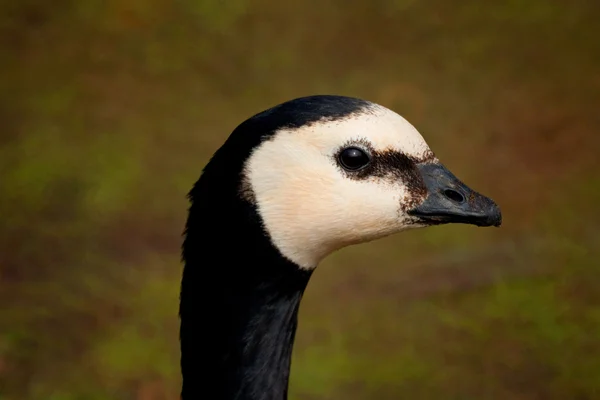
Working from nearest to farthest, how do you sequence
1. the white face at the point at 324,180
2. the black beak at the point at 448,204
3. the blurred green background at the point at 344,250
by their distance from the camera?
1. the white face at the point at 324,180
2. the black beak at the point at 448,204
3. the blurred green background at the point at 344,250

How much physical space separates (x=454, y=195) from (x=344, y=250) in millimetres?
3552

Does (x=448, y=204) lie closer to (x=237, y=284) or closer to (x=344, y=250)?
(x=237, y=284)

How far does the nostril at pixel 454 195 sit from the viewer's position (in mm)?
2375

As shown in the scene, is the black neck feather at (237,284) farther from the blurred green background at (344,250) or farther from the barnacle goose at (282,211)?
the blurred green background at (344,250)

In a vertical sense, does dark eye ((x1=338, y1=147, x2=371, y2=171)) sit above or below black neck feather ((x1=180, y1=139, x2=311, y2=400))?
above

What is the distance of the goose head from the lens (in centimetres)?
225

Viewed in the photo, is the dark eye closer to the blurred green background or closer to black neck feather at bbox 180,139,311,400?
black neck feather at bbox 180,139,311,400

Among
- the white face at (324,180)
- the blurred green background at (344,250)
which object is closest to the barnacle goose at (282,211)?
the white face at (324,180)

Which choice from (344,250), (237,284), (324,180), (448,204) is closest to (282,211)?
(324,180)

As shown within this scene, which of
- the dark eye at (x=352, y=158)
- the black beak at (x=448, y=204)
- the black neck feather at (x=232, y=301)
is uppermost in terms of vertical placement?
the dark eye at (x=352, y=158)

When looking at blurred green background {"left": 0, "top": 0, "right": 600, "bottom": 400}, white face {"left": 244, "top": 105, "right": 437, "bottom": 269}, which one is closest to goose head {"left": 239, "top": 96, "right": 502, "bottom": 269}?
white face {"left": 244, "top": 105, "right": 437, "bottom": 269}

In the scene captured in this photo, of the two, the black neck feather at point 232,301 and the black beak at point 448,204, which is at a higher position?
the black beak at point 448,204

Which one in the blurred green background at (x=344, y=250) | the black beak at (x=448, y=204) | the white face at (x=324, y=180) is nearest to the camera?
the white face at (x=324, y=180)

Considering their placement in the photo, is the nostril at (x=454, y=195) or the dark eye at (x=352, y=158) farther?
the nostril at (x=454, y=195)
